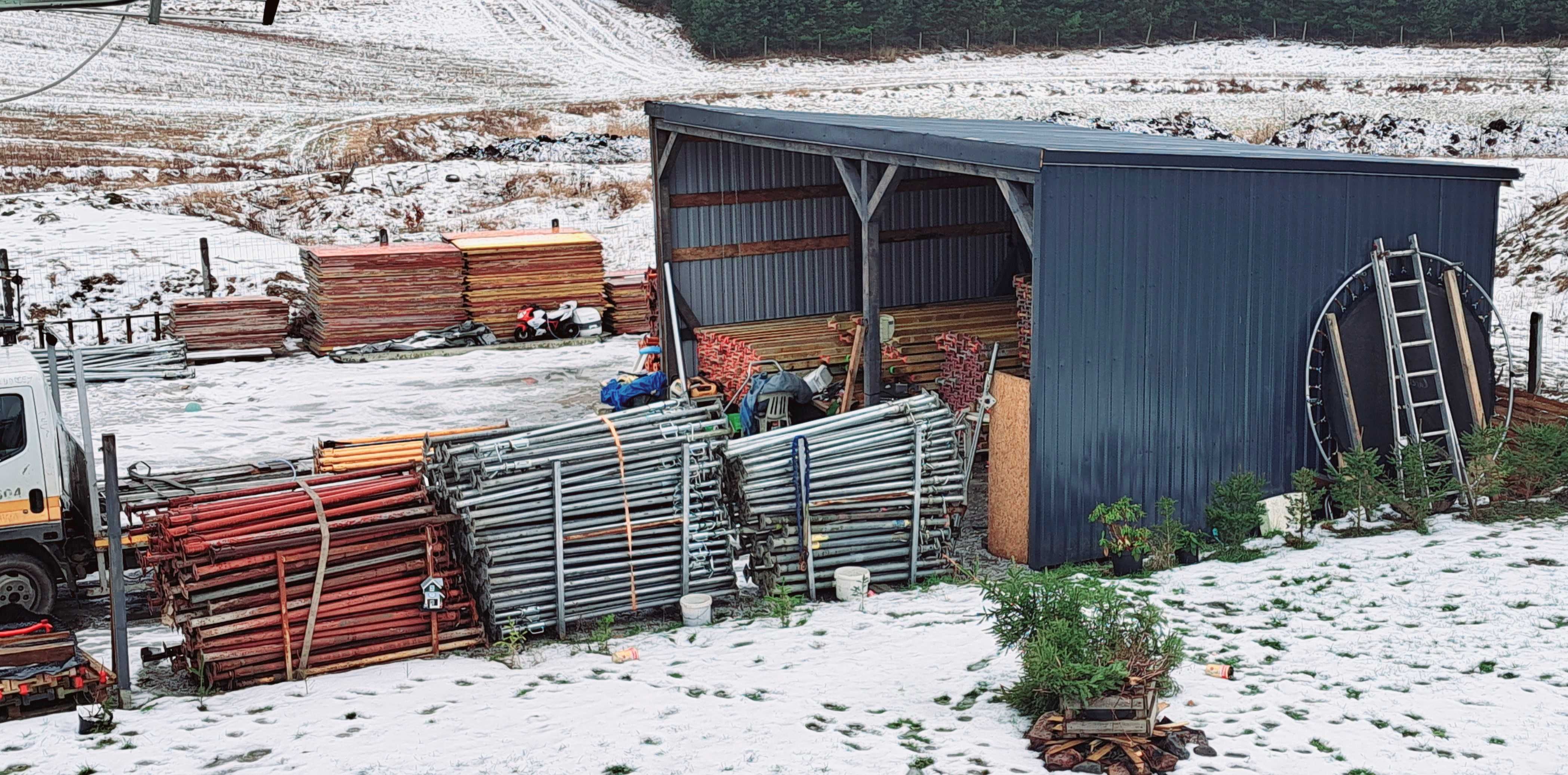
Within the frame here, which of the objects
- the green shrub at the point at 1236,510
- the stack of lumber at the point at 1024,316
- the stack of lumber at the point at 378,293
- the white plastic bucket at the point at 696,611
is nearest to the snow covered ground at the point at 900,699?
the white plastic bucket at the point at 696,611

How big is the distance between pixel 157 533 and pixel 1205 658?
7.70 meters

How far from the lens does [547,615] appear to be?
11.2 meters

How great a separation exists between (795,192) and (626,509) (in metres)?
9.92

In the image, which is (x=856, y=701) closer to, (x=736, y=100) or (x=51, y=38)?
(x=736, y=100)

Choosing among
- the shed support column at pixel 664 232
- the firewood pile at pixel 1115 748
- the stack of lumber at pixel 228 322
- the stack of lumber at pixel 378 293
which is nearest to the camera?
the firewood pile at pixel 1115 748

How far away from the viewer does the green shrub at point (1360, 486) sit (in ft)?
42.4

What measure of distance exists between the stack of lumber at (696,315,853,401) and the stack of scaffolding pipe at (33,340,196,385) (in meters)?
9.68

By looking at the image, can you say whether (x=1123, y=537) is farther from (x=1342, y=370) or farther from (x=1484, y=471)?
(x=1484, y=471)

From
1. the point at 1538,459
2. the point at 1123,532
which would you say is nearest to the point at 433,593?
the point at 1123,532

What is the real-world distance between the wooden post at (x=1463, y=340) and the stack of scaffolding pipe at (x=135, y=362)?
19279 mm

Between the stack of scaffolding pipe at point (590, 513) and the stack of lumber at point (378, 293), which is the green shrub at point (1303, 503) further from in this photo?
the stack of lumber at point (378, 293)

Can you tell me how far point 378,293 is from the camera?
84.5 feet

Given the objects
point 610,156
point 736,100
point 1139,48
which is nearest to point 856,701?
point 610,156

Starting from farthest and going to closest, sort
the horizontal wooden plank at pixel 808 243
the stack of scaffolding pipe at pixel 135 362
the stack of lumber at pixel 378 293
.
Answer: the stack of lumber at pixel 378 293 < the stack of scaffolding pipe at pixel 135 362 < the horizontal wooden plank at pixel 808 243
